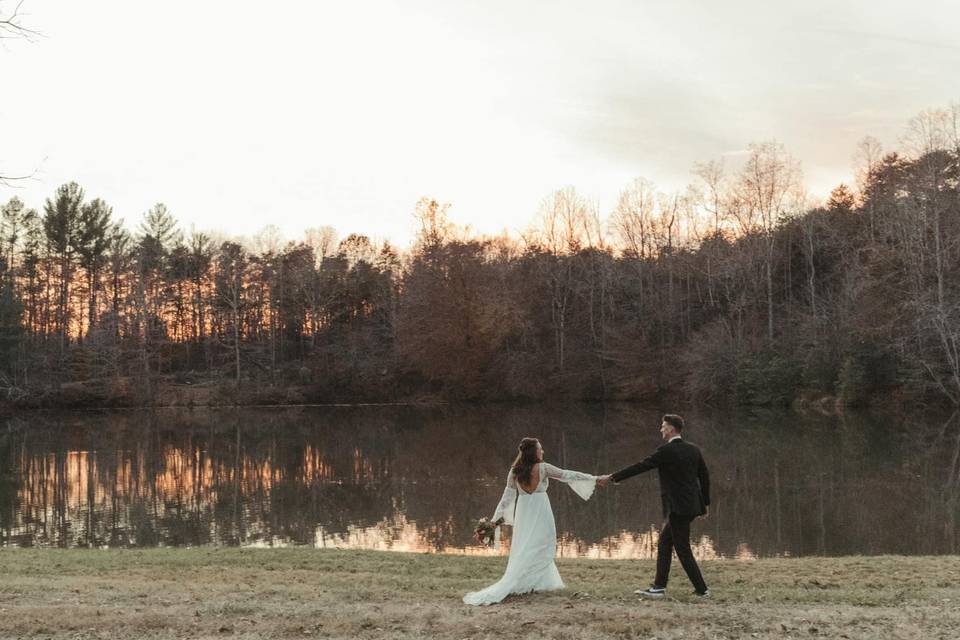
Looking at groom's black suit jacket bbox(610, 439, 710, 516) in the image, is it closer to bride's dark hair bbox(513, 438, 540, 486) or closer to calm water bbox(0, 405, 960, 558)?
bride's dark hair bbox(513, 438, 540, 486)

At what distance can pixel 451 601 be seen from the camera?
28.5 feet

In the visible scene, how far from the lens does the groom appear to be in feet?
27.9

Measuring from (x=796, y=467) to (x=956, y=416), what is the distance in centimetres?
1846

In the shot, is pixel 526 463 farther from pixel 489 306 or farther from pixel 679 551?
pixel 489 306

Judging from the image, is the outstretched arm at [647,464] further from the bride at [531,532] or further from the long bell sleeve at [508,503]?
the long bell sleeve at [508,503]

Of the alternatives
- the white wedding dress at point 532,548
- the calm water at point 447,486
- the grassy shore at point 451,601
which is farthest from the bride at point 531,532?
the calm water at point 447,486

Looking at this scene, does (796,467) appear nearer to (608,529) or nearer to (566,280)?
(608,529)

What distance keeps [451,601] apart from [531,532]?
44.2 inches

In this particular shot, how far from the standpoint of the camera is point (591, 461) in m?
28.4

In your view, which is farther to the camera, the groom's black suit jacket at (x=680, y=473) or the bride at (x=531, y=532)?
the bride at (x=531, y=532)

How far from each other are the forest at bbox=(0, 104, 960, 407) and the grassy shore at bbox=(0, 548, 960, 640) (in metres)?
38.0

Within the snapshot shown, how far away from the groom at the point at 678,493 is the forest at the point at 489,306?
39954mm

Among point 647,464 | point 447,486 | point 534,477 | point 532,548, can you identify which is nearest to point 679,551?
point 647,464

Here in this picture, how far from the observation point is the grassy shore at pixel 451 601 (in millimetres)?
7137
